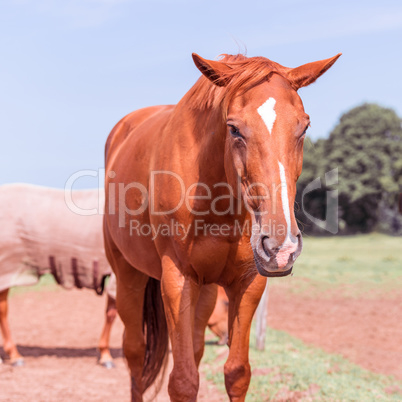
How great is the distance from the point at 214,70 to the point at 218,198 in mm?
649

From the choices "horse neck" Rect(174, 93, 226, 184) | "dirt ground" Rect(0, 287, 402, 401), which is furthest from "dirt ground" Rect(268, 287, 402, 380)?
"horse neck" Rect(174, 93, 226, 184)

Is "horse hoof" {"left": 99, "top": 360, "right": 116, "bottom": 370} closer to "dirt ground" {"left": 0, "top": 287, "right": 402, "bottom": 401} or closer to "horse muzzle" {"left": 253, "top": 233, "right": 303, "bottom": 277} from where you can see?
"dirt ground" {"left": 0, "top": 287, "right": 402, "bottom": 401}

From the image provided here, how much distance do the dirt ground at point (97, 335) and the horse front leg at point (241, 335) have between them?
2295 mm

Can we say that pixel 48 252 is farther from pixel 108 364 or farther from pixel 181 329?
pixel 181 329

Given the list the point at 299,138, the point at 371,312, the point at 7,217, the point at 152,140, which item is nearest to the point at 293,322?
the point at 371,312

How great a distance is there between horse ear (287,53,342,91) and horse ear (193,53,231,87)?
308 mm

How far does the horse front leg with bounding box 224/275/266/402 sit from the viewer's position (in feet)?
9.25

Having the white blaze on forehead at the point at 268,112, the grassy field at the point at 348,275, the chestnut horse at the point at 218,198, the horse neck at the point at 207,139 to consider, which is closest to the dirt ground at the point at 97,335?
the grassy field at the point at 348,275

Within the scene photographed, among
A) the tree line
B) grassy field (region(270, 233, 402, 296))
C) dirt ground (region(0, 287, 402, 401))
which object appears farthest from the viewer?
the tree line

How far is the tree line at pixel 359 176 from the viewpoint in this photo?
1391 inches

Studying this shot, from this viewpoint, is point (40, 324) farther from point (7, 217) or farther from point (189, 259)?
point (189, 259)

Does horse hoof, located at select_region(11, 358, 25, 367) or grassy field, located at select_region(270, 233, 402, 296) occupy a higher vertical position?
horse hoof, located at select_region(11, 358, 25, 367)

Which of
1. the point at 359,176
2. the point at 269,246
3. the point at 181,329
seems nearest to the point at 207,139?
the point at 269,246

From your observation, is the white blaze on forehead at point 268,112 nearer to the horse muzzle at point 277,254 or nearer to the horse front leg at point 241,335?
the horse muzzle at point 277,254
